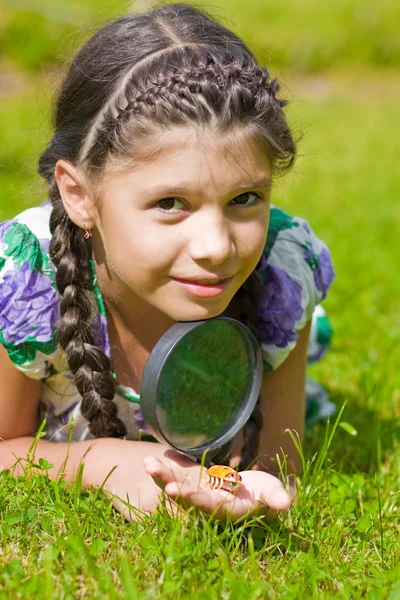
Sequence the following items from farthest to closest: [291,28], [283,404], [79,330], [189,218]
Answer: [291,28] < [283,404] < [79,330] < [189,218]

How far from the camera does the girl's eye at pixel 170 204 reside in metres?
2.16

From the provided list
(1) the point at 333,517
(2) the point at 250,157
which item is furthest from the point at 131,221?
(1) the point at 333,517

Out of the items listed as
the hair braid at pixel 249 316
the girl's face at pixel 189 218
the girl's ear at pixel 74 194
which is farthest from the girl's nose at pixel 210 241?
the hair braid at pixel 249 316

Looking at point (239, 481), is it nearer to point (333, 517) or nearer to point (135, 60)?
point (333, 517)

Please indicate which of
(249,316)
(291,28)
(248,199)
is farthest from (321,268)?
(291,28)

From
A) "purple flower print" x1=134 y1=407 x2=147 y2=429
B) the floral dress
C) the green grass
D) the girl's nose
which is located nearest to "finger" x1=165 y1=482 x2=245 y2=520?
the floral dress

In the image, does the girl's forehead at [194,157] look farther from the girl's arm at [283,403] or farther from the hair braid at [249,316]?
the girl's arm at [283,403]

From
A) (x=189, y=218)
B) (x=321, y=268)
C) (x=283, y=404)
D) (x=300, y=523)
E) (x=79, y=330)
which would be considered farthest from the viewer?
(x=321, y=268)

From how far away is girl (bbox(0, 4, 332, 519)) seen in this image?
84.7 inches

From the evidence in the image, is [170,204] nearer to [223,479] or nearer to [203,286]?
[203,286]

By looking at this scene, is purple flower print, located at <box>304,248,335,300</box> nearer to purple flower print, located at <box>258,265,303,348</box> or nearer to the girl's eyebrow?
purple flower print, located at <box>258,265,303,348</box>

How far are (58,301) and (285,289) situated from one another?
2.41 ft

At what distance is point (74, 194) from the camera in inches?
95.3

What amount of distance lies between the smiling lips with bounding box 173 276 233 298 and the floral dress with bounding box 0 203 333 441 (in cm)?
44
